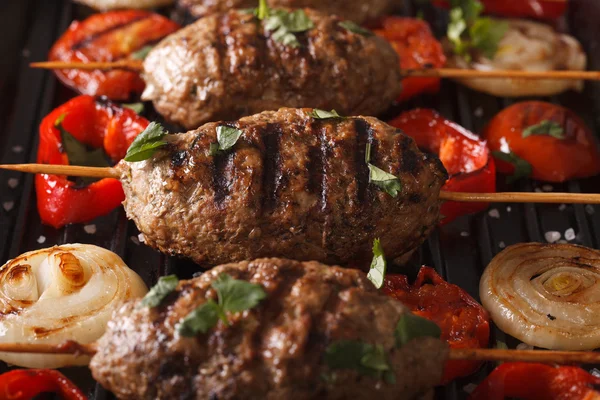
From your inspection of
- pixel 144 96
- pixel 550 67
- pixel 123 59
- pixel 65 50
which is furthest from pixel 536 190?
pixel 65 50

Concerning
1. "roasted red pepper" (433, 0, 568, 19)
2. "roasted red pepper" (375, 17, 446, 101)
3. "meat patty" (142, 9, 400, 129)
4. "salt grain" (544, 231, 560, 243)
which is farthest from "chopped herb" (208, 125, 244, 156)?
"roasted red pepper" (433, 0, 568, 19)

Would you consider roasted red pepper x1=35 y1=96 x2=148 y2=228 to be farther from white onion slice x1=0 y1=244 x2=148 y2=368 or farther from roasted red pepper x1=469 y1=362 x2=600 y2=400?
roasted red pepper x1=469 y1=362 x2=600 y2=400

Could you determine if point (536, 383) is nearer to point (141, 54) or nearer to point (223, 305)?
point (223, 305)

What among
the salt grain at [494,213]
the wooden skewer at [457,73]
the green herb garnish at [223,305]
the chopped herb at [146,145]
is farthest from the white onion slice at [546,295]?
the chopped herb at [146,145]

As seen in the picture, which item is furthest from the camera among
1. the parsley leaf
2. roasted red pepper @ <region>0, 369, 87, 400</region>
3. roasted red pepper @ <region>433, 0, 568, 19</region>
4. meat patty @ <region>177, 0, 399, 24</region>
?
roasted red pepper @ <region>433, 0, 568, 19</region>

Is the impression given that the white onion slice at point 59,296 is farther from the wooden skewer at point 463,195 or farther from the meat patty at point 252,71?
the meat patty at point 252,71
